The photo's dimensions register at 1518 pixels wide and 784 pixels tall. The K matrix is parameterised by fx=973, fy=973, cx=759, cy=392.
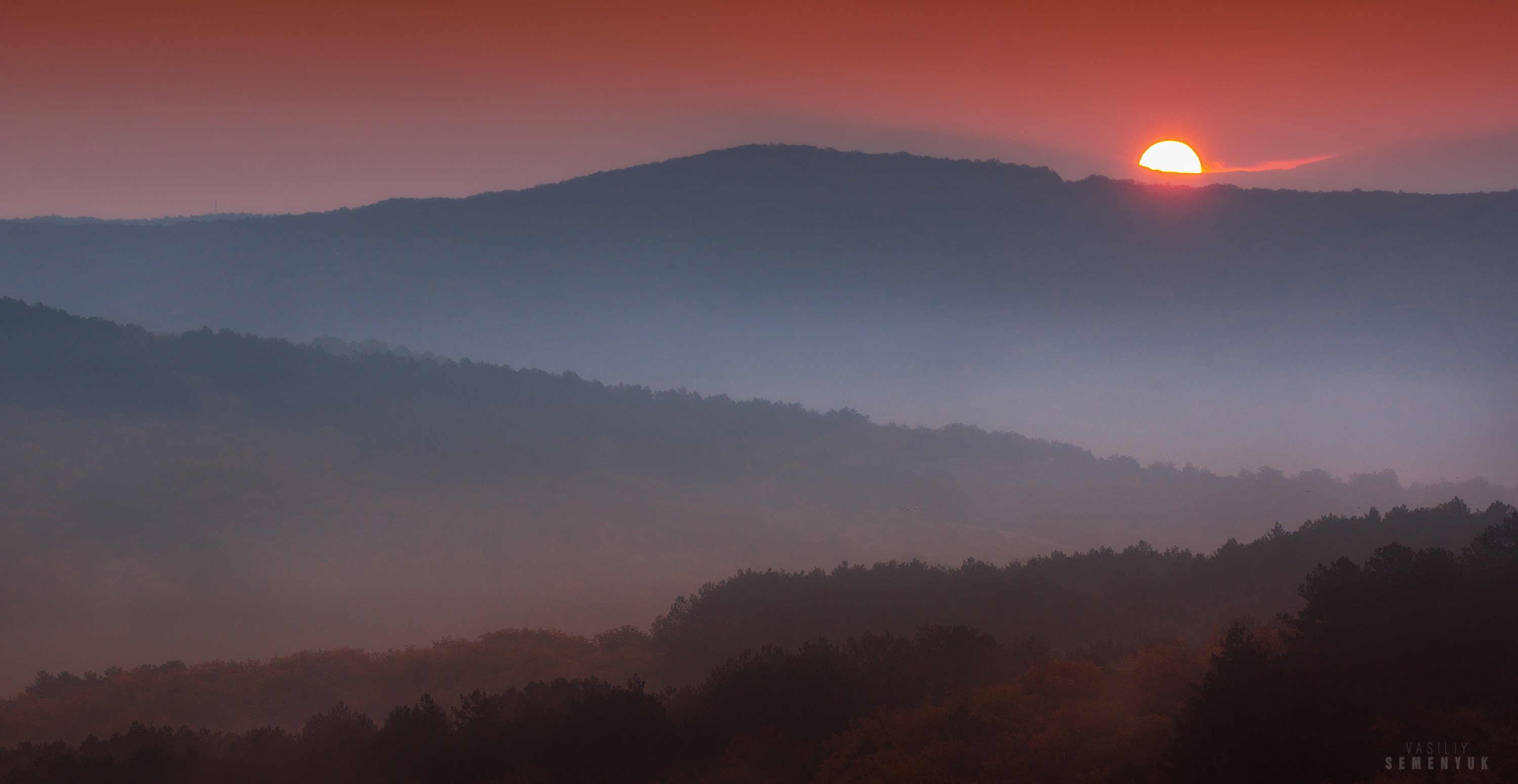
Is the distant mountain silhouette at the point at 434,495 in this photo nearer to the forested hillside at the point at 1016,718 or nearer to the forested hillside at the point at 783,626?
the forested hillside at the point at 783,626

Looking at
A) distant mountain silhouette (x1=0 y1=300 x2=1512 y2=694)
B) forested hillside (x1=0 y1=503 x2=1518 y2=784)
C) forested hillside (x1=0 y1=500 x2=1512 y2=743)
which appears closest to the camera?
forested hillside (x1=0 y1=503 x2=1518 y2=784)

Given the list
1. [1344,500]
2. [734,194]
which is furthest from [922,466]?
[734,194]

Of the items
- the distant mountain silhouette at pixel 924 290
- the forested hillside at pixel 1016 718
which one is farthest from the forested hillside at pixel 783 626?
the distant mountain silhouette at pixel 924 290

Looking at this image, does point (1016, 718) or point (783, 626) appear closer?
point (1016, 718)

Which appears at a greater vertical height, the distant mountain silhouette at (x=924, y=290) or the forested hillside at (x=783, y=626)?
the distant mountain silhouette at (x=924, y=290)

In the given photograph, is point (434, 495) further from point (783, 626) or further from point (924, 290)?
point (924, 290)

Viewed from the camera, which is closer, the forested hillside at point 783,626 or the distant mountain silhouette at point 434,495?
the forested hillside at point 783,626

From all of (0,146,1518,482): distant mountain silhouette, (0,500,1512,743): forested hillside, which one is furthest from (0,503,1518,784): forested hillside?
(0,146,1518,482): distant mountain silhouette

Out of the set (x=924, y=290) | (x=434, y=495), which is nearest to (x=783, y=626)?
(x=434, y=495)

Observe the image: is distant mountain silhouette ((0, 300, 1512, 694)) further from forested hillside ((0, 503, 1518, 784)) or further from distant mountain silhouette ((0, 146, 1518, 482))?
forested hillside ((0, 503, 1518, 784))

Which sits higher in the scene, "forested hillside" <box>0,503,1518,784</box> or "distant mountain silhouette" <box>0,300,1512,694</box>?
"distant mountain silhouette" <box>0,300,1512,694</box>

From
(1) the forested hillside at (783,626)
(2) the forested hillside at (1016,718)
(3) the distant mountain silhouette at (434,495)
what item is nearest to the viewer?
(2) the forested hillside at (1016,718)

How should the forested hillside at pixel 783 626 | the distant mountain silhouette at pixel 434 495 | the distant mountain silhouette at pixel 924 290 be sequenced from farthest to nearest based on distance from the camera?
the distant mountain silhouette at pixel 924 290 → the distant mountain silhouette at pixel 434 495 → the forested hillside at pixel 783 626
